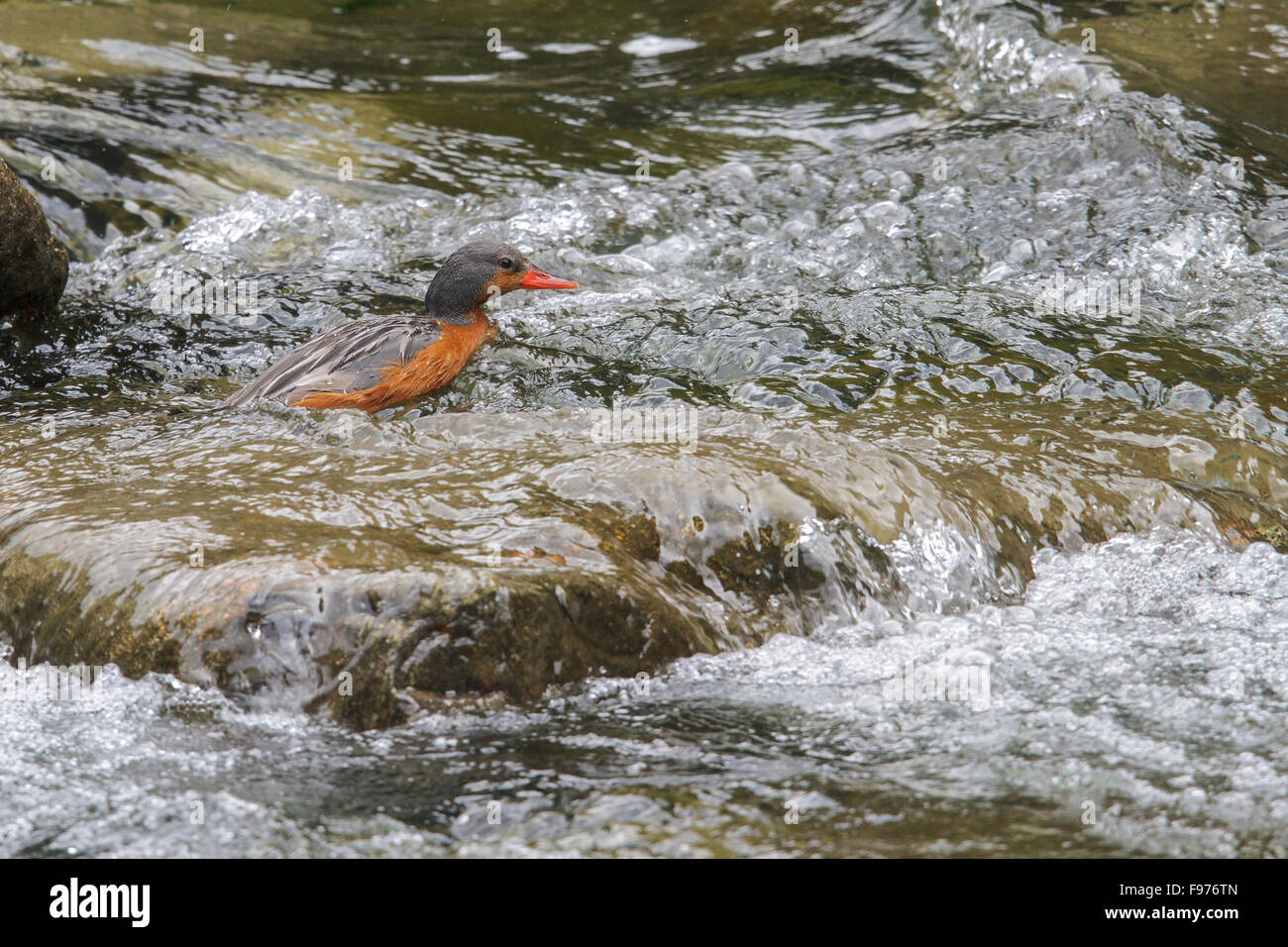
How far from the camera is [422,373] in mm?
6125

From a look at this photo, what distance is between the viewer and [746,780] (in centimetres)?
317

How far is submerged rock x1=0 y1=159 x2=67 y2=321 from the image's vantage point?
607 centimetres

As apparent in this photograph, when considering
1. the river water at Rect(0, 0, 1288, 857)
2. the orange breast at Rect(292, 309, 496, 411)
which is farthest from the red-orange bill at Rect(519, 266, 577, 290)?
the orange breast at Rect(292, 309, 496, 411)

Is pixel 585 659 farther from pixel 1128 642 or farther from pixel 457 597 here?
pixel 1128 642

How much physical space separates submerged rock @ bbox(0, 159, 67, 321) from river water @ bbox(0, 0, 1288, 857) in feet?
0.66

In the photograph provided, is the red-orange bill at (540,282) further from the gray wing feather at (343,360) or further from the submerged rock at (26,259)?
the submerged rock at (26,259)

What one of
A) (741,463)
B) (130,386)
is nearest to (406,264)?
(130,386)

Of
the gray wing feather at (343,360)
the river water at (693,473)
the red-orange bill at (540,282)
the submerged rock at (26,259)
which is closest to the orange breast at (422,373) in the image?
the gray wing feather at (343,360)

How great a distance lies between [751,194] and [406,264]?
239cm

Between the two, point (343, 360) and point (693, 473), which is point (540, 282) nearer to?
point (343, 360)

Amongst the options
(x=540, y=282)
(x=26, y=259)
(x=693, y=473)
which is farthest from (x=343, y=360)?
(x=693, y=473)

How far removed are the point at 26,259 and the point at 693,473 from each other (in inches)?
162

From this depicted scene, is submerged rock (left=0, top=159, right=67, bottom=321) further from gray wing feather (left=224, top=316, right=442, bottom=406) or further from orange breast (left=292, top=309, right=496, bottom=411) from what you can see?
orange breast (left=292, top=309, right=496, bottom=411)

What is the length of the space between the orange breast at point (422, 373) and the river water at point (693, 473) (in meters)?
0.15
